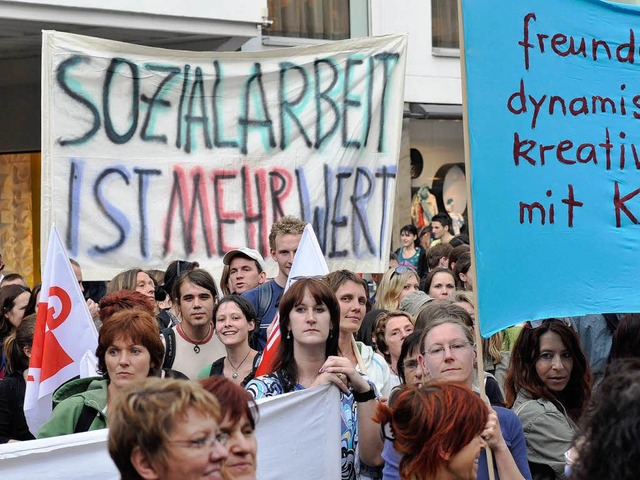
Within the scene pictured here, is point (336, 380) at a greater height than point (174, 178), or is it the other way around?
point (174, 178)

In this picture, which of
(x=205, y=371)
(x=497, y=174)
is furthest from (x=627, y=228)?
(x=205, y=371)

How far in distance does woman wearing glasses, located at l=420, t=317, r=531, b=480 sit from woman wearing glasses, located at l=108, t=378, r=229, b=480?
155 cm

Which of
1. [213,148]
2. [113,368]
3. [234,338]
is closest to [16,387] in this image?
[234,338]

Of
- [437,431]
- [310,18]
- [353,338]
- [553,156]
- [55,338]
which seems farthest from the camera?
[310,18]

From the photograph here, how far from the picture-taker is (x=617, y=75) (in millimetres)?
5539

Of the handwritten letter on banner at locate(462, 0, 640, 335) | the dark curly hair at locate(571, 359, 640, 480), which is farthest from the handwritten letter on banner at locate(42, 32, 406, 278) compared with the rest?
the dark curly hair at locate(571, 359, 640, 480)

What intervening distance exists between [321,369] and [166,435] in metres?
1.90

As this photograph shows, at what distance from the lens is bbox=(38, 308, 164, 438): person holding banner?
477 centimetres

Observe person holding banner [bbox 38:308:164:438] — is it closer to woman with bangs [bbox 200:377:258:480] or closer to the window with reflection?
woman with bangs [bbox 200:377:258:480]

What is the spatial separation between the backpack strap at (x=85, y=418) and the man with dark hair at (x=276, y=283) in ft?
7.19

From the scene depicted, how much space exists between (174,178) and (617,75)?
4349 mm

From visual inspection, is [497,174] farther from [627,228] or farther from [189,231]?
[189,231]

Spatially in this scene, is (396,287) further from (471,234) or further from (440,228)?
(440,228)

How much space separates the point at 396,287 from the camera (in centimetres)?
850
